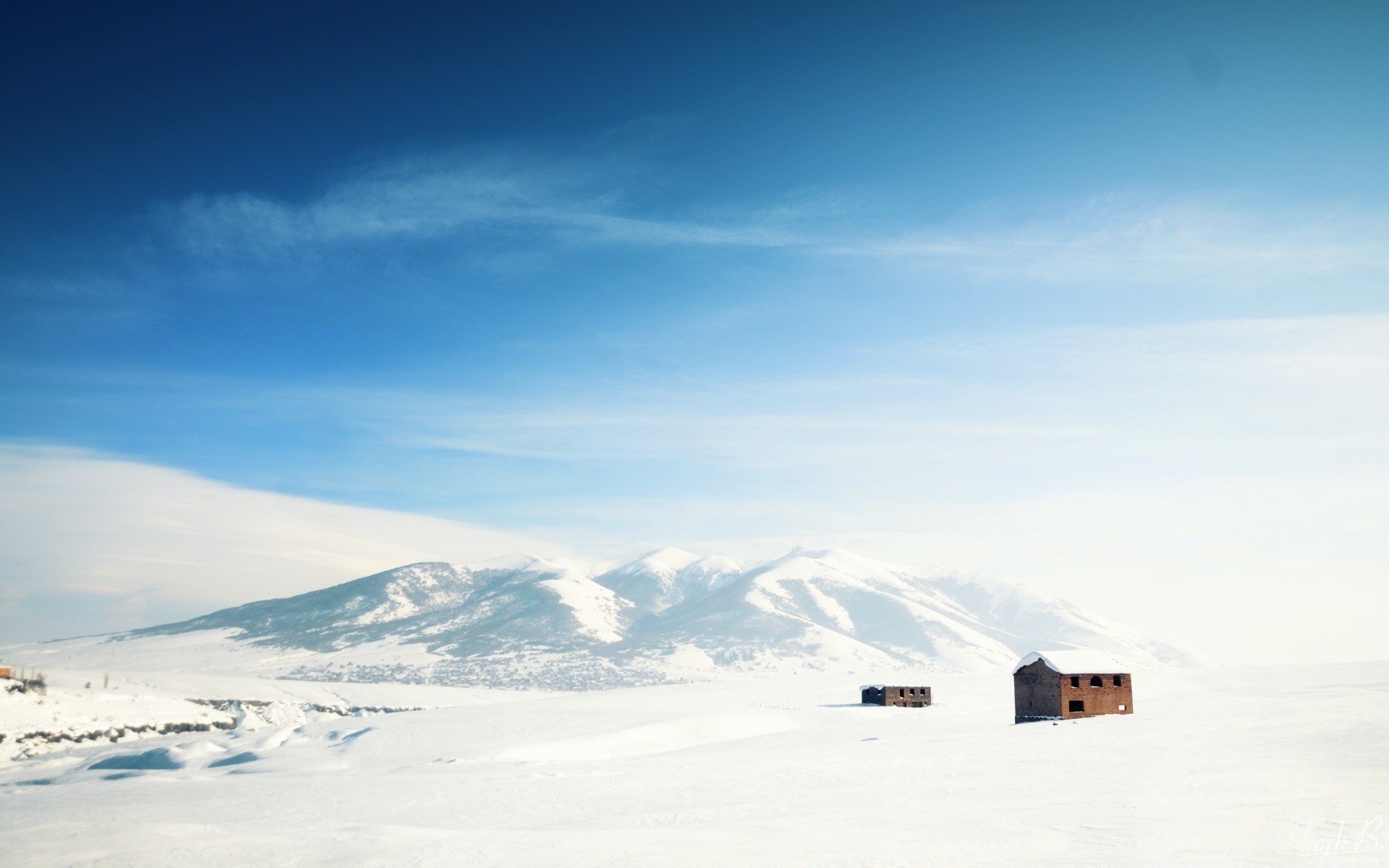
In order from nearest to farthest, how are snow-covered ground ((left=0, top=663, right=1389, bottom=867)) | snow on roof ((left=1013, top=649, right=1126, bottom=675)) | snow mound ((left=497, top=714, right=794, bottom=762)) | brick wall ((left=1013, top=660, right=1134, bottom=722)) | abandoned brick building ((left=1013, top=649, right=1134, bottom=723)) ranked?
snow-covered ground ((left=0, top=663, right=1389, bottom=867)) < snow mound ((left=497, top=714, right=794, bottom=762)) < brick wall ((left=1013, top=660, right=1134, bottom=722)) < abandoned brick building ((left=1013, top=649, right=1134, bottom=723)) < snow on roof ((left=1013, top=649, right=1126, bottom=675))

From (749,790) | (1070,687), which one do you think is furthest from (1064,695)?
(749,790)

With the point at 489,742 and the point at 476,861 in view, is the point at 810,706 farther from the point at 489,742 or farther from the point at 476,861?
the point at 476,861

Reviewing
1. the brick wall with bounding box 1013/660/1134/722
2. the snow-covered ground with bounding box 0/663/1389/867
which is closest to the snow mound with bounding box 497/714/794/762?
the snow-covered ground with bounding box 0/663/1389/867

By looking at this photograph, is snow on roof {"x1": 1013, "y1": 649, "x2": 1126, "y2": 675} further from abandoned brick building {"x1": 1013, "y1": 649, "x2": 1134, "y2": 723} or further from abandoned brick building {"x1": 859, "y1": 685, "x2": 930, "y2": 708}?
abandoned brick building {"x1": 859, "y1": 685, "x2": 930, "y2": 708}

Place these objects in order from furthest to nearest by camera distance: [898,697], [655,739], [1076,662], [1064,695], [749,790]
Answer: [898,697]
[655,739]
[1076,662]
[1064,695]
[749,790]

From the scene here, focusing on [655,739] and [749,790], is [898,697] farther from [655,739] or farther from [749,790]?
[749,790]

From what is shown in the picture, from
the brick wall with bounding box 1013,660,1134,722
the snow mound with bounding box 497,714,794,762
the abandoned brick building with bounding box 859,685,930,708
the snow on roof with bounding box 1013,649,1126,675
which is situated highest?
the snow on roof with bounding box 1013,649,1126,675

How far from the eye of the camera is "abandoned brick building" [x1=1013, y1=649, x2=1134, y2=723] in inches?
2205

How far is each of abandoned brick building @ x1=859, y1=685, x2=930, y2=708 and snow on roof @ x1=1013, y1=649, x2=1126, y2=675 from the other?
58.6 ft

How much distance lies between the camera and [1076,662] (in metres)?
57.6

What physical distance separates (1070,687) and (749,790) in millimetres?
30381

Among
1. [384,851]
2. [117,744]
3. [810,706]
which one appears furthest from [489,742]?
[117,744]

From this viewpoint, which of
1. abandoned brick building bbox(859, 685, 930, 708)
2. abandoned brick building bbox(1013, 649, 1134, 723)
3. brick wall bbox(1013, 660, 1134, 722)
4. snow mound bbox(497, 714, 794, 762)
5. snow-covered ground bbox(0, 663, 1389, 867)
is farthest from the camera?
abandoned brick building bbox(859, 685, 930, 708)

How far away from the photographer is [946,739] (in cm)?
4797
